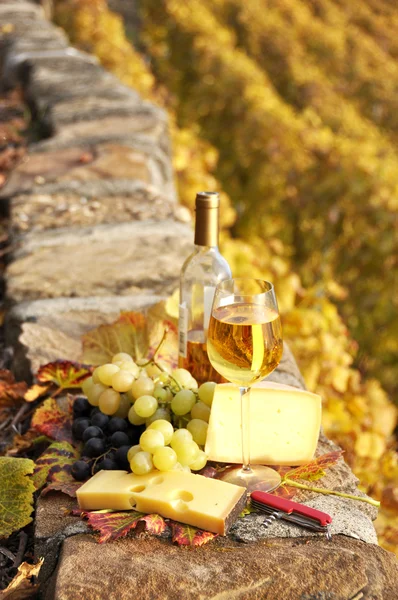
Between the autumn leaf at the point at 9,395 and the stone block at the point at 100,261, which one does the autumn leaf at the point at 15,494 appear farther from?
the stone block at the point at 100,261

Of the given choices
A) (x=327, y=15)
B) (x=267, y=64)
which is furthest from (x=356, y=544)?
(x=327, y=15)

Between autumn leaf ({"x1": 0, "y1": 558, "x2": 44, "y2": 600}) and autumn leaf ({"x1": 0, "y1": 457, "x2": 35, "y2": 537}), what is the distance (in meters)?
0.14

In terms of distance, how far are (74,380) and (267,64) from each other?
924 centimetres

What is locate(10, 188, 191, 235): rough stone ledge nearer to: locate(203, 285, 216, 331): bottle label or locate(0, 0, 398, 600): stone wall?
locate(0, 0, 398, 600): stone wall

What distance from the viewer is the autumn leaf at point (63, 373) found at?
70.6 inches

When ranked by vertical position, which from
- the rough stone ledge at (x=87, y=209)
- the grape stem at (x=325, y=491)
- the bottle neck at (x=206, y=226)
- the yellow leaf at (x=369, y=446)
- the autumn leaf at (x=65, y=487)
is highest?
the bottle neck at (x=206, y=226)

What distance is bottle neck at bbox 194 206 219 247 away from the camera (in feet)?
5.20

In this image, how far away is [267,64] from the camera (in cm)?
1016

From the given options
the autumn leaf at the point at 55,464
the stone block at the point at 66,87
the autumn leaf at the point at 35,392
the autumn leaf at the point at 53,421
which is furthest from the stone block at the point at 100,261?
the stone block at the point at 66,87

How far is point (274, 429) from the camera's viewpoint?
1.51 metres

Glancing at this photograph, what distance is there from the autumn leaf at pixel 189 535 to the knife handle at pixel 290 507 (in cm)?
13

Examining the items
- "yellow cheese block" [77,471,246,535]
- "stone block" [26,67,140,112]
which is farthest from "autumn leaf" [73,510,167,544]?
"stone block" [26,67,140,112]

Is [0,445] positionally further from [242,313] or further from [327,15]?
[327,15]

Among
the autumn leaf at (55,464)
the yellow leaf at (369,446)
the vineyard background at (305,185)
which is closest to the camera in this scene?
the autumn leaf at (55,464)
